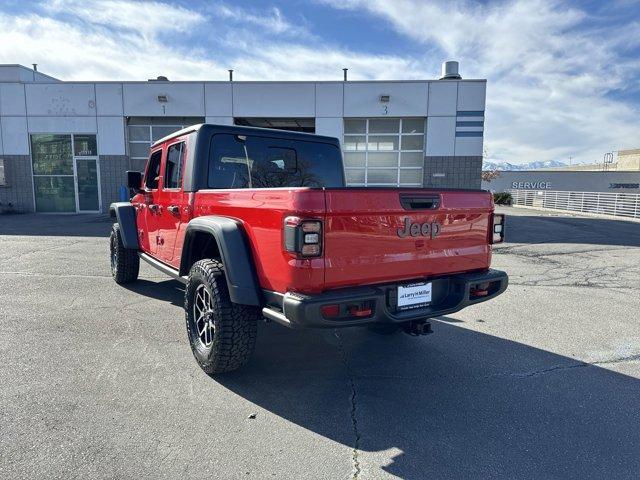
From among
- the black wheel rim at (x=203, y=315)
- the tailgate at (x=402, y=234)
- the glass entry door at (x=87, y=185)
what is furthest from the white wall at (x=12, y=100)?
the tailgate at (x=402, y=234)

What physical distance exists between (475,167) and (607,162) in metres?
78.5

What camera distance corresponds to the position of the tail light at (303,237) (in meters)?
2.62

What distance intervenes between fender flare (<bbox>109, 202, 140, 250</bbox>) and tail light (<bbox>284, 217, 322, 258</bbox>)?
3965mm

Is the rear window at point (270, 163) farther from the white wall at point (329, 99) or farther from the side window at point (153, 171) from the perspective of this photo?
the white wall at point (329, 99)

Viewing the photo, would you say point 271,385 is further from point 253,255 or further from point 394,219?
point 394,219

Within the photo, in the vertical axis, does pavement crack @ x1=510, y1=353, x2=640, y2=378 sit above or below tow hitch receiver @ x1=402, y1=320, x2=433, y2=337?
below

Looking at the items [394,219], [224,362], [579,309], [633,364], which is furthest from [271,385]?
[579,309]

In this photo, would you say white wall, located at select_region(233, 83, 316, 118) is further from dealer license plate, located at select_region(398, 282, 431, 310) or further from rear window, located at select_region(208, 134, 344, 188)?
dealer license plate, located at select_region(398, 282, 431, 310)

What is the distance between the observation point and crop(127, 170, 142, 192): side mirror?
5441mm

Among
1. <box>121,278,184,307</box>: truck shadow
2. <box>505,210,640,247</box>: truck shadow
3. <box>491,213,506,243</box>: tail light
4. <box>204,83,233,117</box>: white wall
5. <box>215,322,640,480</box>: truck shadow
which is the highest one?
<box>204,83,233,117</box>: white wall

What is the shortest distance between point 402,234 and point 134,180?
155 inches

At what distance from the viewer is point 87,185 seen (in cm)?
1753

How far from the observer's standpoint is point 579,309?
5602 mm

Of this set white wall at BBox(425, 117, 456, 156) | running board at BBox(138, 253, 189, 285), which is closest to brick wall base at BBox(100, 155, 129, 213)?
white wall at BBox(425, 117, 456, 156)
